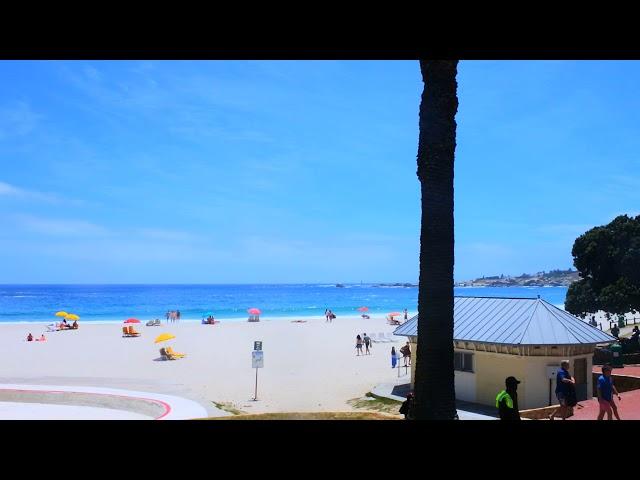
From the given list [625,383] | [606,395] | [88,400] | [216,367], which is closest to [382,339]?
[216,367]

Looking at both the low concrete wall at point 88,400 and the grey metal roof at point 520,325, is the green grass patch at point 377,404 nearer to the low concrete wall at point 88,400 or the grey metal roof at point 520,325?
the grey metal roof at point 520,325

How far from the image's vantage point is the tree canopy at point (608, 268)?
31.5 metres

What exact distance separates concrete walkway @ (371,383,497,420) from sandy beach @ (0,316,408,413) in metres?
0.88

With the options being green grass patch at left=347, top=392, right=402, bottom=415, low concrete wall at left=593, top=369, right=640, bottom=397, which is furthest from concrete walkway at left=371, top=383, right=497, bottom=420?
low concrete wall at left=593, top=369, right=640, bottom=397

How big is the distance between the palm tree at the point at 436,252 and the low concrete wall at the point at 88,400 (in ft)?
31.3

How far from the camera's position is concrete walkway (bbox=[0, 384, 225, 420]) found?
48.7 ft

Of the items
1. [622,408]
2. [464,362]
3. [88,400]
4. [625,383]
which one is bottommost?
[88,400]

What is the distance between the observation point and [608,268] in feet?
113

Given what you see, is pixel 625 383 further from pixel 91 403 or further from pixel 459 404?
pixel 91 403

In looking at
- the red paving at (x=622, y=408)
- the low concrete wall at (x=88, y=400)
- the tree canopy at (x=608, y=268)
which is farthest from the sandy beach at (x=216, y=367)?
the tree canopy at (x=608, y=268)

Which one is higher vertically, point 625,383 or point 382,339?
A: point 625,383

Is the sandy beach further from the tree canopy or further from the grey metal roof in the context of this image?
the tree canopy

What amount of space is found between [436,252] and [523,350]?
8773mm
